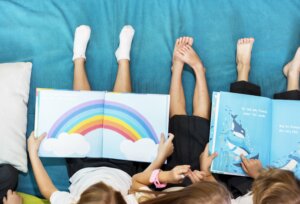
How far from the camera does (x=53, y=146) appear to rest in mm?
1399

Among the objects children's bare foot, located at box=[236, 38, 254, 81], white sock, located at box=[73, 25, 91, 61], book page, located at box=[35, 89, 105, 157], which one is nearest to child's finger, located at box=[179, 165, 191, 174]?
book page, located at box=[35, 89, 105, 157]

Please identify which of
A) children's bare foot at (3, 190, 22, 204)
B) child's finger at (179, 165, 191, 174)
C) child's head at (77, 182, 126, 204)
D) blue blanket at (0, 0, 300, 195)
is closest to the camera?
child's head at (77, 182, 126, 204)

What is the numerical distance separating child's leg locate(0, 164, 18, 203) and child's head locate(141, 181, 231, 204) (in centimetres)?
56

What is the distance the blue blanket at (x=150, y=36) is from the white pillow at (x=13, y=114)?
0.06 metres

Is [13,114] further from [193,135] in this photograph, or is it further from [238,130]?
[238,130]

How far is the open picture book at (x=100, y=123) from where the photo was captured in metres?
1.40

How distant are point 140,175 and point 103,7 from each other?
26.1 inches

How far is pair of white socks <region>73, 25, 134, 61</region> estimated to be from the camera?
1.50 metres

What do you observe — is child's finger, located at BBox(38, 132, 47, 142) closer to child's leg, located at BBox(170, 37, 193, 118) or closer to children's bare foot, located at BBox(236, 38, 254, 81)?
child's leg, located at BBox(170, 37, 193, 118)

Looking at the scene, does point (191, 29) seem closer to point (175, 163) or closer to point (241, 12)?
point (241, 12)

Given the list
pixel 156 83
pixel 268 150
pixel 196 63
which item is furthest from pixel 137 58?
pixel 268 150

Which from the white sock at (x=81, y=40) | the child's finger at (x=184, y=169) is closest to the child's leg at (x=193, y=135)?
the child's finger at (x=184, y=169)

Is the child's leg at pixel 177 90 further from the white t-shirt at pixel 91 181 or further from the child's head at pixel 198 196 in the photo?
the child's head at pixel 198 196

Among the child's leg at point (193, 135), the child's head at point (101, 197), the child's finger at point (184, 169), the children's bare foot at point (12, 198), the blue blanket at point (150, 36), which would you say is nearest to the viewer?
the child's head at point (101, 197)
